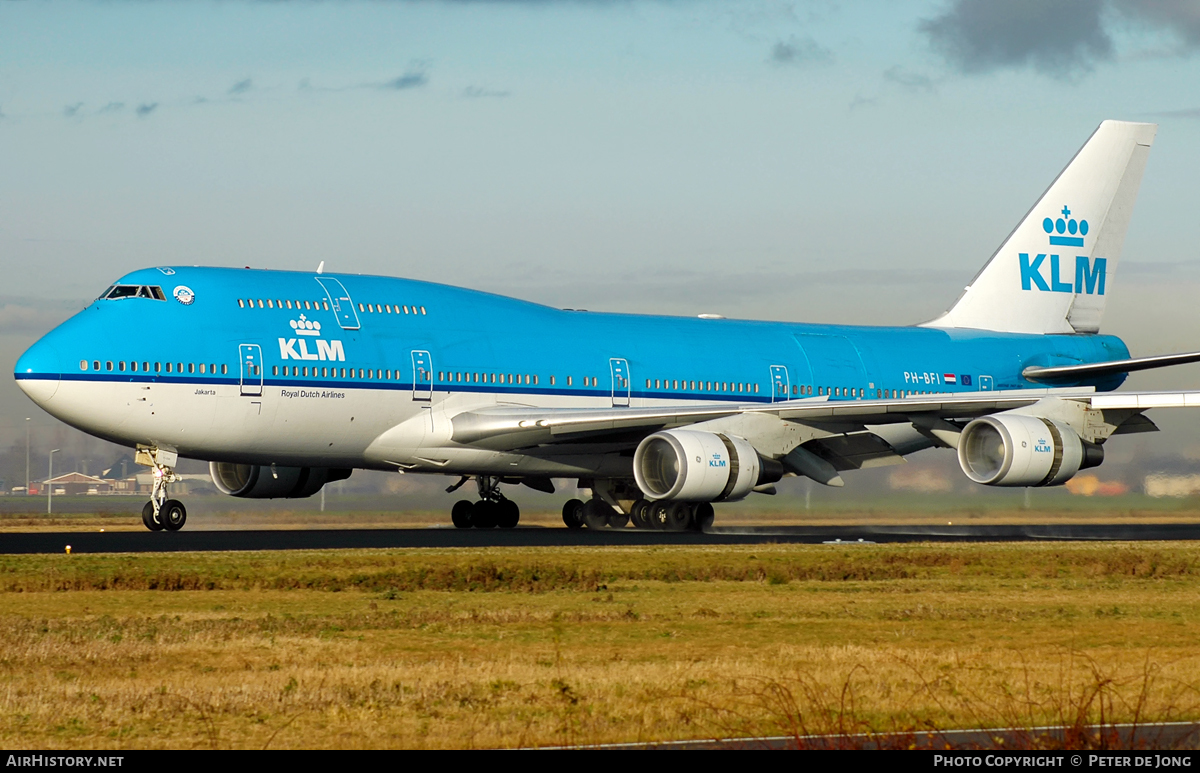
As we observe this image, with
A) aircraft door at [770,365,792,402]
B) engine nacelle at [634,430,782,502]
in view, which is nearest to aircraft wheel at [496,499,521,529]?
engine nacelle at [634,430,782,502]

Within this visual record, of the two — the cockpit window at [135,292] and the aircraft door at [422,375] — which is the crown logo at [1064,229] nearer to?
the aircraft door at [422,375]

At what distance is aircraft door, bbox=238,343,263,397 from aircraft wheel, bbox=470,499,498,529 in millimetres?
9047

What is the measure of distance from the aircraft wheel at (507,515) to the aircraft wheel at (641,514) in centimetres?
389

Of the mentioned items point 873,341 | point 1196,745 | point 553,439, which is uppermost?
point 873,341

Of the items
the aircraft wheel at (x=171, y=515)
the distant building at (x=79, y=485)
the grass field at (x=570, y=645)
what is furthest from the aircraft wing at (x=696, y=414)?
the distant building at (x=79, y=485)

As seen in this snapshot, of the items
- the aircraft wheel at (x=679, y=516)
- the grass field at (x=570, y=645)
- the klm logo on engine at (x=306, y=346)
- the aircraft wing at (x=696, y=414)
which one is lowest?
the grass field at (x=570, y=645)

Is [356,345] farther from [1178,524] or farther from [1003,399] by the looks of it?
[1178,524]

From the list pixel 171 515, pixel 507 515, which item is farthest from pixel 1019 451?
pixel 171 515

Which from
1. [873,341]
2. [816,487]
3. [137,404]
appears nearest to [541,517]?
[816,487]

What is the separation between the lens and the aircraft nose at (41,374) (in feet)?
93.2

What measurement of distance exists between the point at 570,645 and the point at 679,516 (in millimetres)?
18153

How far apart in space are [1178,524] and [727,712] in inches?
1320
